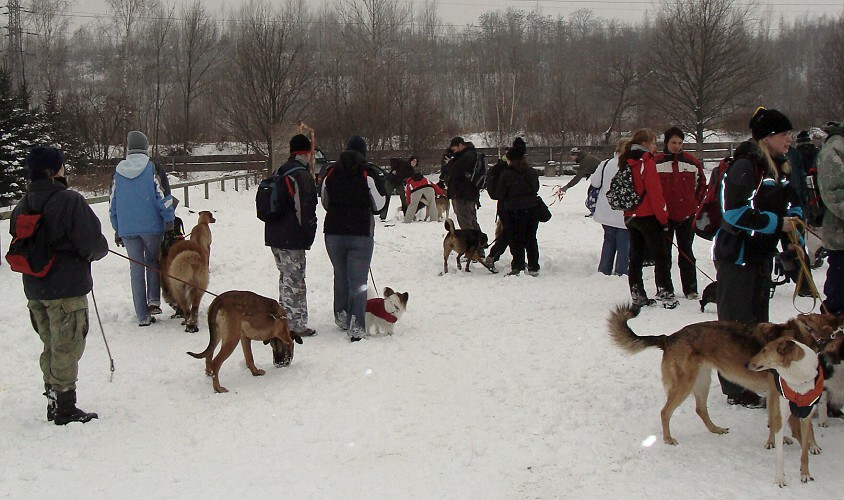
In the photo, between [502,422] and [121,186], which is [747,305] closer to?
[502,422]

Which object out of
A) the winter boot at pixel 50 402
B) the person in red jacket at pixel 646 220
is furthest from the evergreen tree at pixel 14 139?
the person in red jacket at pixel 646 220

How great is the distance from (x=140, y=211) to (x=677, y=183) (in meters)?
6.02

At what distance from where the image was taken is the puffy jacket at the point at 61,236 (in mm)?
4672

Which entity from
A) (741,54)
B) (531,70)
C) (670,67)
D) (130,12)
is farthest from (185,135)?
(741,54)

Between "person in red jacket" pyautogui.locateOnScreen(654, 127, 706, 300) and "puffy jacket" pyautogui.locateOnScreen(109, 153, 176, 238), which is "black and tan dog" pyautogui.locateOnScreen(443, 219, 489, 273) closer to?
"person in red jacket" pyautogui.locateOnScreen(654, 127, 706, 300)

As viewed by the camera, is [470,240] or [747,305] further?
[470,240]

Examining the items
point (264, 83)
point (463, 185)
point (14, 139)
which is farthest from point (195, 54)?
point (463, 185)

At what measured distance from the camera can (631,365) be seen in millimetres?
5523

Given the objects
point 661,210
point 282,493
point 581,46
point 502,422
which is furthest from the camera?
point 581,46

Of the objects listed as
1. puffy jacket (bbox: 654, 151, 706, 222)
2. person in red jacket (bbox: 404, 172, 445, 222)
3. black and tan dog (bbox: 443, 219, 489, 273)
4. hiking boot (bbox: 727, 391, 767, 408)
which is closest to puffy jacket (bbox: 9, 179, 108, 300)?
hiking boot (bbox: 727, 391, 767, 408)

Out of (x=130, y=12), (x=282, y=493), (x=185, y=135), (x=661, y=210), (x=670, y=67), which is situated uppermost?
(x=130, y=12)

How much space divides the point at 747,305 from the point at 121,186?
6.32 meters

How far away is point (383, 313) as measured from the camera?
710 centimetres

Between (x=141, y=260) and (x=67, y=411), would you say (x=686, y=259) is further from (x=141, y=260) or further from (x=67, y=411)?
(x=67, y=411)
